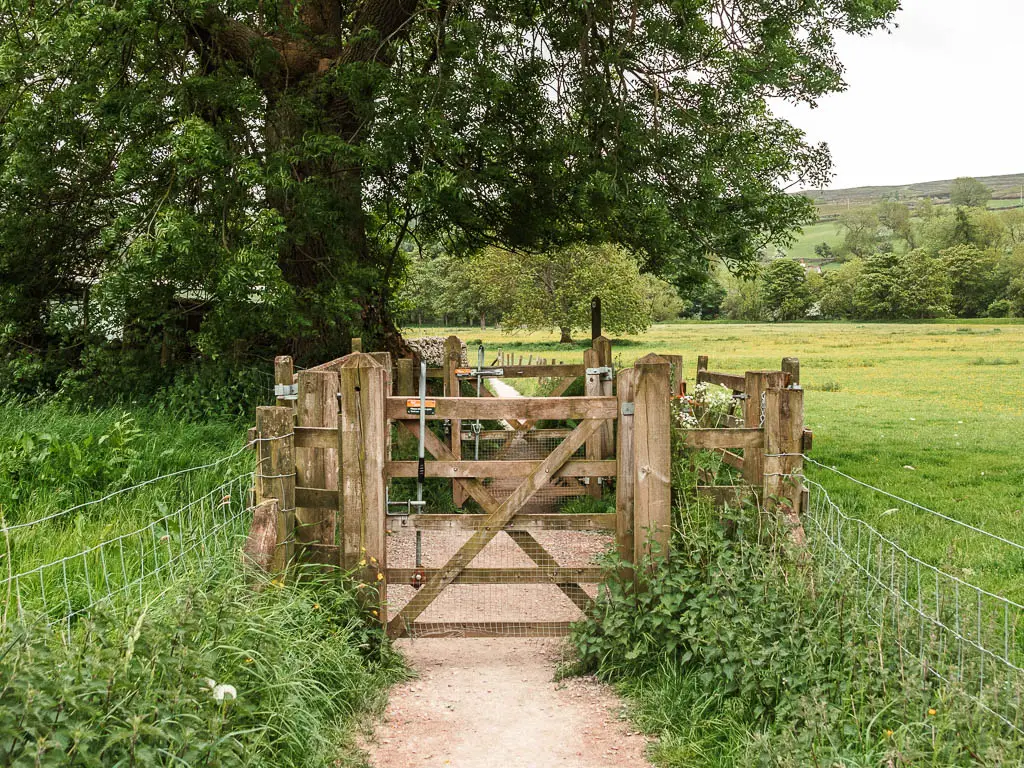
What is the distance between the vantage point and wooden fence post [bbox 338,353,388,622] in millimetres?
5695

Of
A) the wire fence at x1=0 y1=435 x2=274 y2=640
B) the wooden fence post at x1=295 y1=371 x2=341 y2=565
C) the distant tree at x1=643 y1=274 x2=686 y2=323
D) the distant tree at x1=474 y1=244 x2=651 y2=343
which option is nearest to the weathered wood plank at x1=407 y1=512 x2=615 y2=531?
the wooden fence post at x1=295 y1=371 x2=341 y2=565

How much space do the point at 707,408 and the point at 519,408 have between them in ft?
14.7

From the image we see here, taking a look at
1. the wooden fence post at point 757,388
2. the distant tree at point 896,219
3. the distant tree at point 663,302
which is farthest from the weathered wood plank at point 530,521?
the distant tree at point 896,219

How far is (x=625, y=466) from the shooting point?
5.93 metres

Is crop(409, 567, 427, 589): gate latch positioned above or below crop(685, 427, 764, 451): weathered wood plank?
below

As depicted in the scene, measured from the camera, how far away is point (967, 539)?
8.48 meters

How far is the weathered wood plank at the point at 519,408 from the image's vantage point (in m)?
5.87

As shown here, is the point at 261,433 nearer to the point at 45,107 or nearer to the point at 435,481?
the point at 435,481

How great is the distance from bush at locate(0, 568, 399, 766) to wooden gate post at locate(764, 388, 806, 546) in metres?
3.01

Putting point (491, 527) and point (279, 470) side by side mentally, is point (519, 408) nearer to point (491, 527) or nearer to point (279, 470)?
point (491, 527)

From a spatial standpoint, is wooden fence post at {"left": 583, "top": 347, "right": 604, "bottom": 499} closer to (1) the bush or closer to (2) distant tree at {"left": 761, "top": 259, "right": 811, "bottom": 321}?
(1) the bush

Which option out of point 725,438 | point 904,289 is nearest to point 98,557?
point 725,438

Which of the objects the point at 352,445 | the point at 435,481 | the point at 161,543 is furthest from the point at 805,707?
the point at 435,481

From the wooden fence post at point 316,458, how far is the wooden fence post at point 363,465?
0.60 feet
